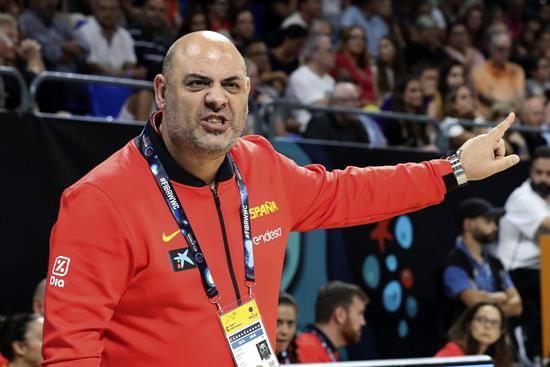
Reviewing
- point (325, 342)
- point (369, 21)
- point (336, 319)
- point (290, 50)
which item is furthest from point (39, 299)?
point (369, 21)

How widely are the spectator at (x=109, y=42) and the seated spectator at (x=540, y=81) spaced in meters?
5.10

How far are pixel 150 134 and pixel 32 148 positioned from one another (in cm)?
383

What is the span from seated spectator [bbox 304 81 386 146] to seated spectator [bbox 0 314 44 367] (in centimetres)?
359

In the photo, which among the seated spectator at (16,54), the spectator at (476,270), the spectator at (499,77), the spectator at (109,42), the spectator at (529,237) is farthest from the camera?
the spectator at (499,77)

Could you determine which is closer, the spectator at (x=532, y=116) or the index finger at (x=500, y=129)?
the index finger at (x=500, y=129)

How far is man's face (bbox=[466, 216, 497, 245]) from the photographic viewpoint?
8500 mm

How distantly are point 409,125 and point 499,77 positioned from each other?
3.25 m

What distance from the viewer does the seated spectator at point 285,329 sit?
660 cm

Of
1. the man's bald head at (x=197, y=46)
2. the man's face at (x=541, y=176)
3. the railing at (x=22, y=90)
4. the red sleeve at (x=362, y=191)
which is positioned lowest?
the red sleeve at (x=362, y=191)

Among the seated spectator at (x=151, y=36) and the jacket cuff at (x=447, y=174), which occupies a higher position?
the seated spectator at (x=151, y=36)

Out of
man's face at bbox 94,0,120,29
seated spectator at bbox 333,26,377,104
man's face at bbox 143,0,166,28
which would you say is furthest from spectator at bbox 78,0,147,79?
seated spectator at bbox 333,26,377,104

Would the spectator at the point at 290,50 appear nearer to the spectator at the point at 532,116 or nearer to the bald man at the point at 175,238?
the spectator at the point at 532,116

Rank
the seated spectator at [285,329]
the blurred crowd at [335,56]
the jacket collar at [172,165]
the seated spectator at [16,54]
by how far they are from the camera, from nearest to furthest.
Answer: the jacket collar at [172,165] < the seated spectator at [285,329] < the seated spectator at [16,54] < the blurred crowd at [335,56]

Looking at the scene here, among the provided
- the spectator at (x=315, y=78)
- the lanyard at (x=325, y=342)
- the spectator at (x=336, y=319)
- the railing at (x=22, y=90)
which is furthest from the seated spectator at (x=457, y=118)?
the railing at (x=22, y=90)
